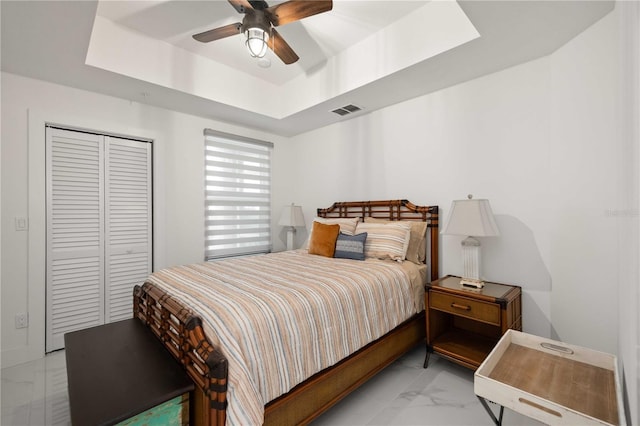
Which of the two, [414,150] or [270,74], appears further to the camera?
[270,74]

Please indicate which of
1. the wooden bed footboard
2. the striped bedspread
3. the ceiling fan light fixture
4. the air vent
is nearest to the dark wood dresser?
the wooden bed footboard

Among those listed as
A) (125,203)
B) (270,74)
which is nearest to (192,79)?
(270,74)

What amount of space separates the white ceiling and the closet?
2.05 feet

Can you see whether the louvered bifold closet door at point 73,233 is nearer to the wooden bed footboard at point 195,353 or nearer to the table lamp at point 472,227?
the wooden bed footboard at point 195,353

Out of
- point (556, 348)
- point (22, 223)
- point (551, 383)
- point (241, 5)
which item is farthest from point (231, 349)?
point (22, 223)

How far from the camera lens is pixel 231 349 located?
126 centimetres

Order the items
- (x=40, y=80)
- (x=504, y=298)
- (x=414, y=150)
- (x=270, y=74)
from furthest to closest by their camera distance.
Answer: (x=270, y=74) < (x=414, y=150) < (x=40, y=80) < (x=504, y=298)

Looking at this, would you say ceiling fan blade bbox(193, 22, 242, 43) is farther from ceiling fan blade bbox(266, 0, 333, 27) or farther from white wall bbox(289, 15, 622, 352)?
white wall bbox(289, 15, 622, 352)

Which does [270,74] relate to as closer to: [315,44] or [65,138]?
[315,44]

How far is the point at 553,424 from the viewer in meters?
1.09

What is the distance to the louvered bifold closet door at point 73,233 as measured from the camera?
2.72 m

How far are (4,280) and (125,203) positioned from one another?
112cm

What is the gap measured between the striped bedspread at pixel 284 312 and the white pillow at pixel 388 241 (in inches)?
4.7

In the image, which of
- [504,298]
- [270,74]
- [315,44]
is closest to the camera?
[504,298]
